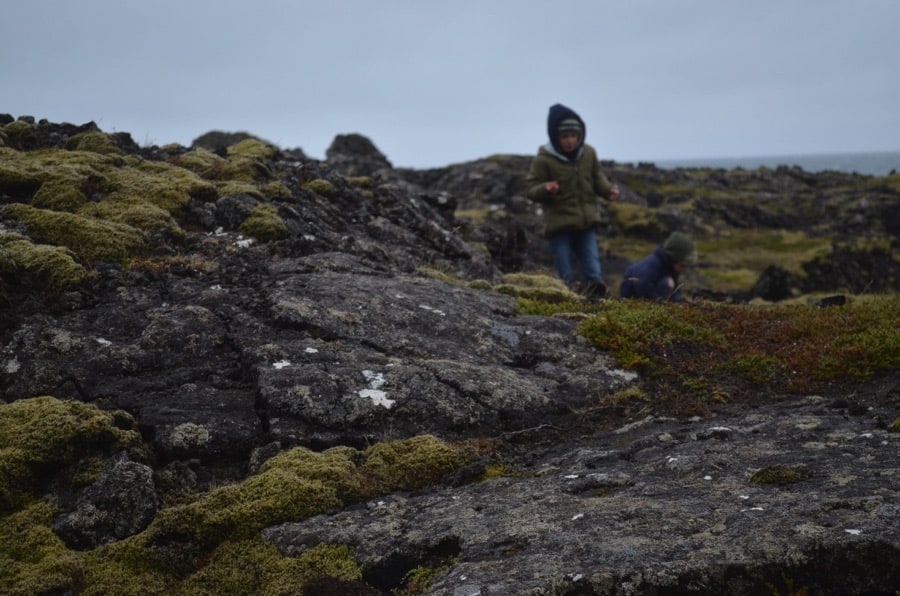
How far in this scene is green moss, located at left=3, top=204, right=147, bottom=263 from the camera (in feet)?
42.6

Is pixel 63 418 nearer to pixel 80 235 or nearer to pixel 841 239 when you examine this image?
pixel 80 235

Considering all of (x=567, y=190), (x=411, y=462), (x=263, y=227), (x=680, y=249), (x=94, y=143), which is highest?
(x=94, y=143)

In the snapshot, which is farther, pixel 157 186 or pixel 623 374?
pixel 157 186

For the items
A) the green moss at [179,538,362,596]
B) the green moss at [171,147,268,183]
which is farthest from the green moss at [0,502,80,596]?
the green moss at [171,147,268,183]

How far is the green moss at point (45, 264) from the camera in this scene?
38.1 ft

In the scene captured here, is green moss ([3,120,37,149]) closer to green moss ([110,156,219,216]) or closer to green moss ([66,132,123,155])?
green moss ([66,132,123,155])

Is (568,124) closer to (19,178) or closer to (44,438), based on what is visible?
(19,178)

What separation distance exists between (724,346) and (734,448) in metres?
4.41

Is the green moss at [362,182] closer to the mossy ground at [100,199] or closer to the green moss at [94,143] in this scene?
the mossy ground at [100,199]

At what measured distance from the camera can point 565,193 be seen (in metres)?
20.5

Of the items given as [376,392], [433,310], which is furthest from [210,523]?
[433,310]

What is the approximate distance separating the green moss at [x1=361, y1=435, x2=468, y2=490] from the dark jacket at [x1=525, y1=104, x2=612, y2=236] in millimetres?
12233

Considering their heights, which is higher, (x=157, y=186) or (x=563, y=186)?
(x=157, y=186)

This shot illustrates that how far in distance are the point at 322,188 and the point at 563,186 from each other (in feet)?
21.7
